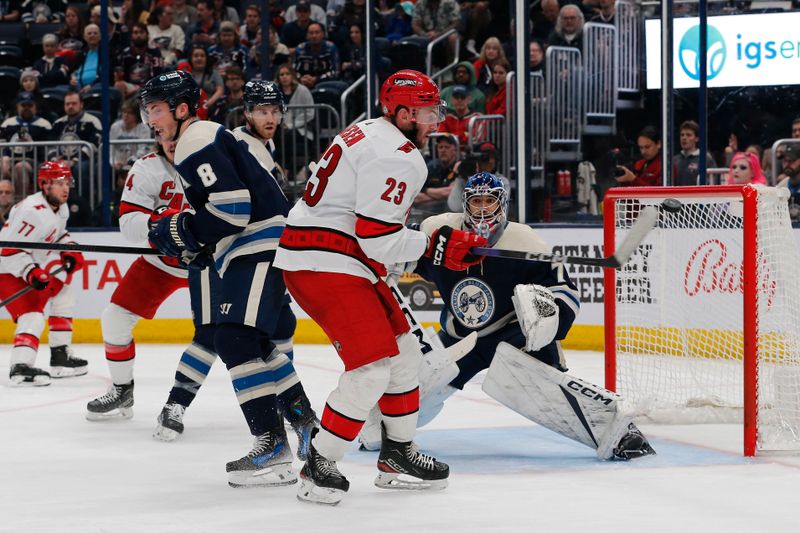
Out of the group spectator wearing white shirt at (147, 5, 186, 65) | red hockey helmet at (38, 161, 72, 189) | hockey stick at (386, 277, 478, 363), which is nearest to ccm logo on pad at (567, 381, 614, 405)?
hockey stick at (386, 277, 478, 363)

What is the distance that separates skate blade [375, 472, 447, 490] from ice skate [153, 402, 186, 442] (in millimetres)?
1109

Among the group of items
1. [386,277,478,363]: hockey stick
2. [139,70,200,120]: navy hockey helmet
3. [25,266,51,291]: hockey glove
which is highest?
[139,70,200,120]: navy hockey helmet

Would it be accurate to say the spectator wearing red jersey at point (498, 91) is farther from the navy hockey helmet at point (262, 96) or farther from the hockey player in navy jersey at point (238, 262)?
the hockey player in navy jersey at point (238, 262)

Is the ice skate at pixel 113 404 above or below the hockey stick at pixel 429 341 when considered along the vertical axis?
below

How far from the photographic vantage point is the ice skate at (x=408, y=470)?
10.7ft

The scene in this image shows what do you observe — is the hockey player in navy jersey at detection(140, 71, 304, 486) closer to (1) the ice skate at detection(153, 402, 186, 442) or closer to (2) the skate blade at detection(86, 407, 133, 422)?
(1) the ice skate at detection(153, 402, 186, 442)

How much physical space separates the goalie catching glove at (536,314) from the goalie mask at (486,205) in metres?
0.26

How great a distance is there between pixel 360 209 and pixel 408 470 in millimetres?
735

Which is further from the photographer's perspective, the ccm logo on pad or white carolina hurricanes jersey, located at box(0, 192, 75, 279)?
white carolina hurricanes jersey, located at box(0, 192, 75, 279)

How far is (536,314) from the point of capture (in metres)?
3.58

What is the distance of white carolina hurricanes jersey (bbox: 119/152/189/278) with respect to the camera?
14.3ft

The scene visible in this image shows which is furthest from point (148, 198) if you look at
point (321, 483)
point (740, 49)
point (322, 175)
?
point (740, 49)

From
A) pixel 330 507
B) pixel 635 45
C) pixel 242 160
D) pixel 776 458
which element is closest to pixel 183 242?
pixel 242 160

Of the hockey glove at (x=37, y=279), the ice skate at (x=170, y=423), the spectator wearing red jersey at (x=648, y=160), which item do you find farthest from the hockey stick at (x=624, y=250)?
the spectator wearing red jersey at (x=648, y=160)
